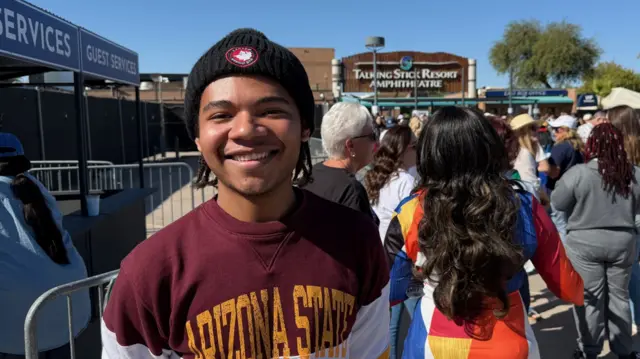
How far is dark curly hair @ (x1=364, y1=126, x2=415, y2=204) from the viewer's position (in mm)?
3805

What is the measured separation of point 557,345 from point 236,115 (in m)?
4.23

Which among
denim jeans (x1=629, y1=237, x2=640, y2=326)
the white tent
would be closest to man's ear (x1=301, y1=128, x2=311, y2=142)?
denim jeans (x1=629, y1=237, x2=640, y2=326)

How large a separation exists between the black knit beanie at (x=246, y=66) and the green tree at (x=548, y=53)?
5104 cm

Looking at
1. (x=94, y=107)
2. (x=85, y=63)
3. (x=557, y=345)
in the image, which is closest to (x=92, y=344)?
(x=85, y=63)

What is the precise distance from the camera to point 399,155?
3908 mm

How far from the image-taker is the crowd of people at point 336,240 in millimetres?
1275

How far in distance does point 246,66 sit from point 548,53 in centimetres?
5418

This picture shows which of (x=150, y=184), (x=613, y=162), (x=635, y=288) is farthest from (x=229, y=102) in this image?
(x=150, y=184)

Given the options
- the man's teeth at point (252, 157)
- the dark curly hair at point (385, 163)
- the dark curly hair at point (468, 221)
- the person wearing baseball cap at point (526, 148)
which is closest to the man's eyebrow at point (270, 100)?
the man's teeth at point (252, 157)

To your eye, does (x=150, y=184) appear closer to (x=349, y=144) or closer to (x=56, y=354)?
(x=56, y=354)

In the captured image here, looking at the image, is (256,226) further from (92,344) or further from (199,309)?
(92,344)

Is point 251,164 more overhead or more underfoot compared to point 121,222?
more overhead

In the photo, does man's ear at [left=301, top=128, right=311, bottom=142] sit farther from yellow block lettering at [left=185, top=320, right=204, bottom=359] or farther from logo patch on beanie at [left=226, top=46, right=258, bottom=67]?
yellow block lettering at [left=185, top=320, right=204, bottom=359]

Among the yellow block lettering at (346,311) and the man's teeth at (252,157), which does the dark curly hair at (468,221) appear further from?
the man's teeth at (252,157)
